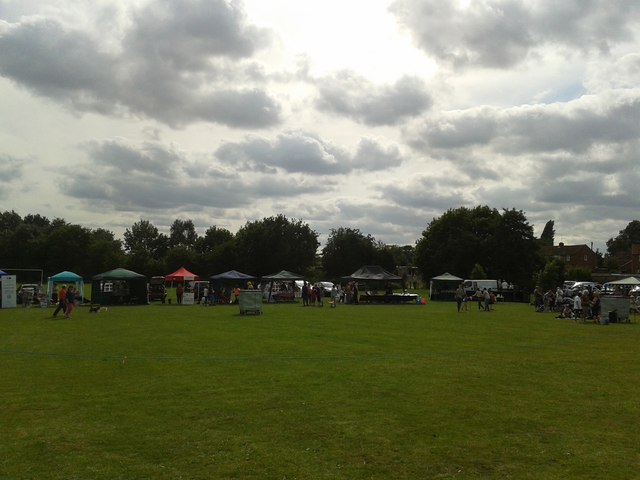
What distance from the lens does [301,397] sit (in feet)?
32.9

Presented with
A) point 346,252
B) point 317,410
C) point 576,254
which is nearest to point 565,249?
point 576,254

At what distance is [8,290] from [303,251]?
188ft

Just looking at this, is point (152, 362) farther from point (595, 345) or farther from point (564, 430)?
point (595, 345)

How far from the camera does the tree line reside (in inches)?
3027

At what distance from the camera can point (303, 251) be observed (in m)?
93.5

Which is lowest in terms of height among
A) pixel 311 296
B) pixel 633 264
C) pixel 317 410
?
pixel 317 410

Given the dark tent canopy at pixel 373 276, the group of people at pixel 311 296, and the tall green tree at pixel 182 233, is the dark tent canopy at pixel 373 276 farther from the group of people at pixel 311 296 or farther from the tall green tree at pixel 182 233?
the tall green tree at pixel 182 233

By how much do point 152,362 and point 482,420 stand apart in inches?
321

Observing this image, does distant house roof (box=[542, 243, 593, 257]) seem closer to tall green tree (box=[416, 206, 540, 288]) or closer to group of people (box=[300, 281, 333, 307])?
tall green tree (box=[416, 206, 540, 288])

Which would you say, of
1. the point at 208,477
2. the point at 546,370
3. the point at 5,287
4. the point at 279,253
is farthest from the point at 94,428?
the point at 279,253

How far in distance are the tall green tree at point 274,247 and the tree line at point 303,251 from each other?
0.15 m

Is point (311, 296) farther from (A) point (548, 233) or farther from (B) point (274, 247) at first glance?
(A) point (548, 233)

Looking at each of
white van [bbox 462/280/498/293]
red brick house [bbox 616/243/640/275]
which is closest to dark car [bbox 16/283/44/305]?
white van [bbox 462/280/498/293]

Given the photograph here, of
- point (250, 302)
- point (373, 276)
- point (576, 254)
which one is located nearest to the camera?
point (250, 302)
